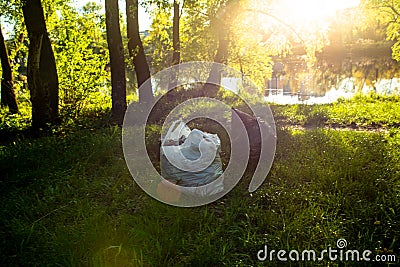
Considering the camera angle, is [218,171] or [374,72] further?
[374,72]

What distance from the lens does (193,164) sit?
427cm

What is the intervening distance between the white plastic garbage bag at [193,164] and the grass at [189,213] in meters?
0.29

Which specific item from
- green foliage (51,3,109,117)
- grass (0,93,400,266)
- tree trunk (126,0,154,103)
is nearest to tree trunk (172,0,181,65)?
tree trunk (126,0,154,103)

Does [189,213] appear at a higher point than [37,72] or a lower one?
lower

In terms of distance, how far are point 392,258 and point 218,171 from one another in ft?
6.88

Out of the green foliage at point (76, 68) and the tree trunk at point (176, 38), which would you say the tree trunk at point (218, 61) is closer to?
the tree trunk at point (176, 38)

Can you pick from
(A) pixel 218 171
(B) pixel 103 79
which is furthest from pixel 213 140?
(B) pixel 103 79

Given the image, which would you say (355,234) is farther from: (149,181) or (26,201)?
(26,201)

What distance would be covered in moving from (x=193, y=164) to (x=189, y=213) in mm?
694

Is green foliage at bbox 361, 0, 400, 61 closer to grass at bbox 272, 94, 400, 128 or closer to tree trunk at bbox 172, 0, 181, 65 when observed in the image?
grass at bbox 272, 94, 400, 128

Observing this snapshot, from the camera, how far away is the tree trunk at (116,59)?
852 cm

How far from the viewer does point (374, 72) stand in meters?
25.9

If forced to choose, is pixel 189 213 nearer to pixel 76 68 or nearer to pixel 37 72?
pixel 37 72

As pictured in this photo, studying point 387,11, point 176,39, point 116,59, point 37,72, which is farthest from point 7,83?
point 387,11
